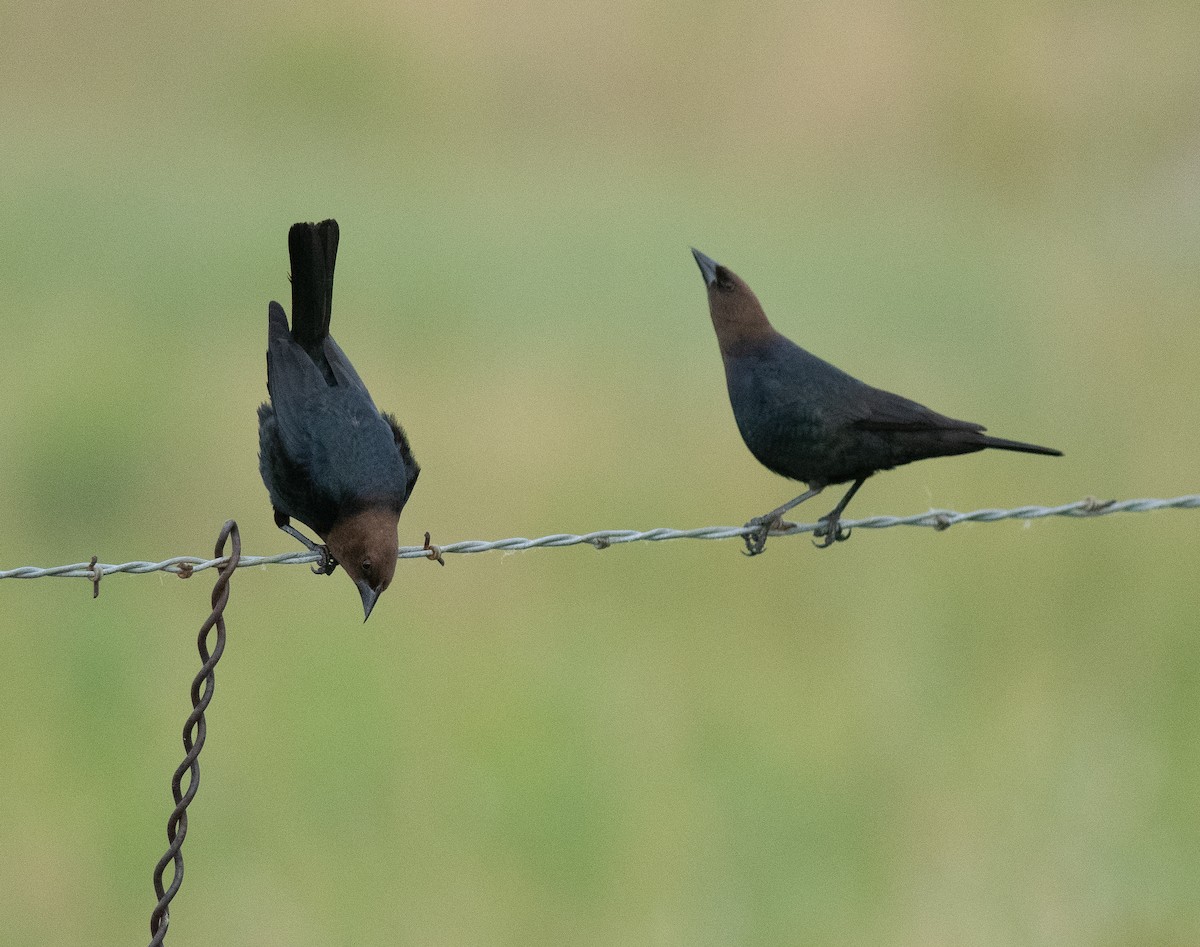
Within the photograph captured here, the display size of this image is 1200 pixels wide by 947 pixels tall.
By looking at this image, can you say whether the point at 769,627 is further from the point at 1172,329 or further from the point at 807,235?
the point at 807,235

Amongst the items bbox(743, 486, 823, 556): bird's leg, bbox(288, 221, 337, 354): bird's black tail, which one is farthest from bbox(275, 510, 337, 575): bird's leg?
bbox(743, 486, 823, 556): bird's leg

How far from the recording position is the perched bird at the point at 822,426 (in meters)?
5.62

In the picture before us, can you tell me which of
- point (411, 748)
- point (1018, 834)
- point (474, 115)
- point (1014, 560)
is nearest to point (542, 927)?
point (411, 748)

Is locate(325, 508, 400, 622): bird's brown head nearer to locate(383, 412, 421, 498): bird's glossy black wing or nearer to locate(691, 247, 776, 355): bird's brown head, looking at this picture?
locate(383, 412, 421, 498): bird's glossy black wing

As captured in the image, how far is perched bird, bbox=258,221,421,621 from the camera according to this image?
5594mm

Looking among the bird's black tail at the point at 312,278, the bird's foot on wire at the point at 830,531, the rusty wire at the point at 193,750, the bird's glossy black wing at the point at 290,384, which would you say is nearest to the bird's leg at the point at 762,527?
the bird's foot on wire at the point at 830,531

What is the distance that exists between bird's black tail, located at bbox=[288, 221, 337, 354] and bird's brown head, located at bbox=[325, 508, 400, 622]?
0.99 metres

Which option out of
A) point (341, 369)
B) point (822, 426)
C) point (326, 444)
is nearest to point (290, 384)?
point (341, 369)

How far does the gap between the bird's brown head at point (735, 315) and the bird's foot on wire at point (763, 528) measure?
2.86ft

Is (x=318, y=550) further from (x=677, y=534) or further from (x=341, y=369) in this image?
(x=677, y=534)

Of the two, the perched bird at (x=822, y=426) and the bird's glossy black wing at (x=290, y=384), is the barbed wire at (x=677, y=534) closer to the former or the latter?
the perched bird at (x=822, y=426)

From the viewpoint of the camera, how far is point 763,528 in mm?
5516

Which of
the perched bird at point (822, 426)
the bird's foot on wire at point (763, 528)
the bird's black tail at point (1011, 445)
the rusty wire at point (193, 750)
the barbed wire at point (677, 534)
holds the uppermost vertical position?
the perched bird at point (822, 426)

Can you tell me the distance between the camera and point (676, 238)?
60.2 feet
